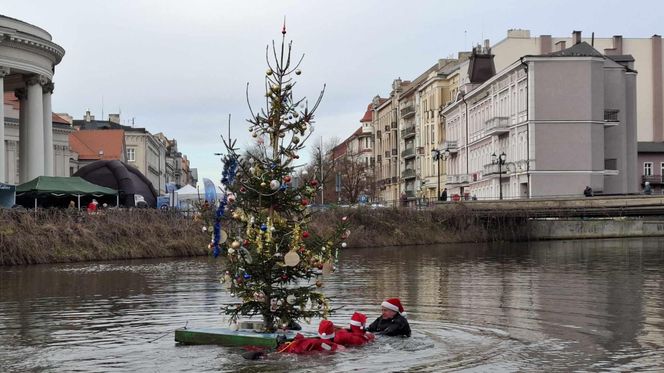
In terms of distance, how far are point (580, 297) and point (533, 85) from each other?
60086mm

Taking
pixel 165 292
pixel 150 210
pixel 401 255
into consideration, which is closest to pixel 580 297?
pixel 165 292

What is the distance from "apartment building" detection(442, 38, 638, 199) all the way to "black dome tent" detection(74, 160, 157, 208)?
2636 cm

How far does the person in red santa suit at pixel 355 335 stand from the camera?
17.8 metres

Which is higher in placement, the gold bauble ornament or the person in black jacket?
the gold bauble ornament

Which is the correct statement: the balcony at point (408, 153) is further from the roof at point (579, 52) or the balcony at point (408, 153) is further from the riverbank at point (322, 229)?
the riverbank at point (322, 229)

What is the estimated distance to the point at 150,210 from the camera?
5766 centimetres

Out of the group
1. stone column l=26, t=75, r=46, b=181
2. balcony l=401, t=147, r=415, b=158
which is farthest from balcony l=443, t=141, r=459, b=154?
stone column l=26, t=75, r=46, b=181

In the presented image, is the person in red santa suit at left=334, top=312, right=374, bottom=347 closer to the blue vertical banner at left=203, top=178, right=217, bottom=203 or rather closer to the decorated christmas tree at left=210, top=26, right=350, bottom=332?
the decorated christmas tree at left=210, top=26, right=350, bottom=332

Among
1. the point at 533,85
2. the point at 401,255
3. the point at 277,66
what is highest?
the point at 533,85

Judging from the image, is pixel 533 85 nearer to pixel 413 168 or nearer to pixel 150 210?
pixel 150 210

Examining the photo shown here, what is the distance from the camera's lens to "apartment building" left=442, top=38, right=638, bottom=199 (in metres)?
86.2

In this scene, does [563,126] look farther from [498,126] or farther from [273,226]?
[273,226]

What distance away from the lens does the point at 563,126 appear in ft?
Result: 284

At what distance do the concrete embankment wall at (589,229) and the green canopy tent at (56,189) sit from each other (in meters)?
34.0
